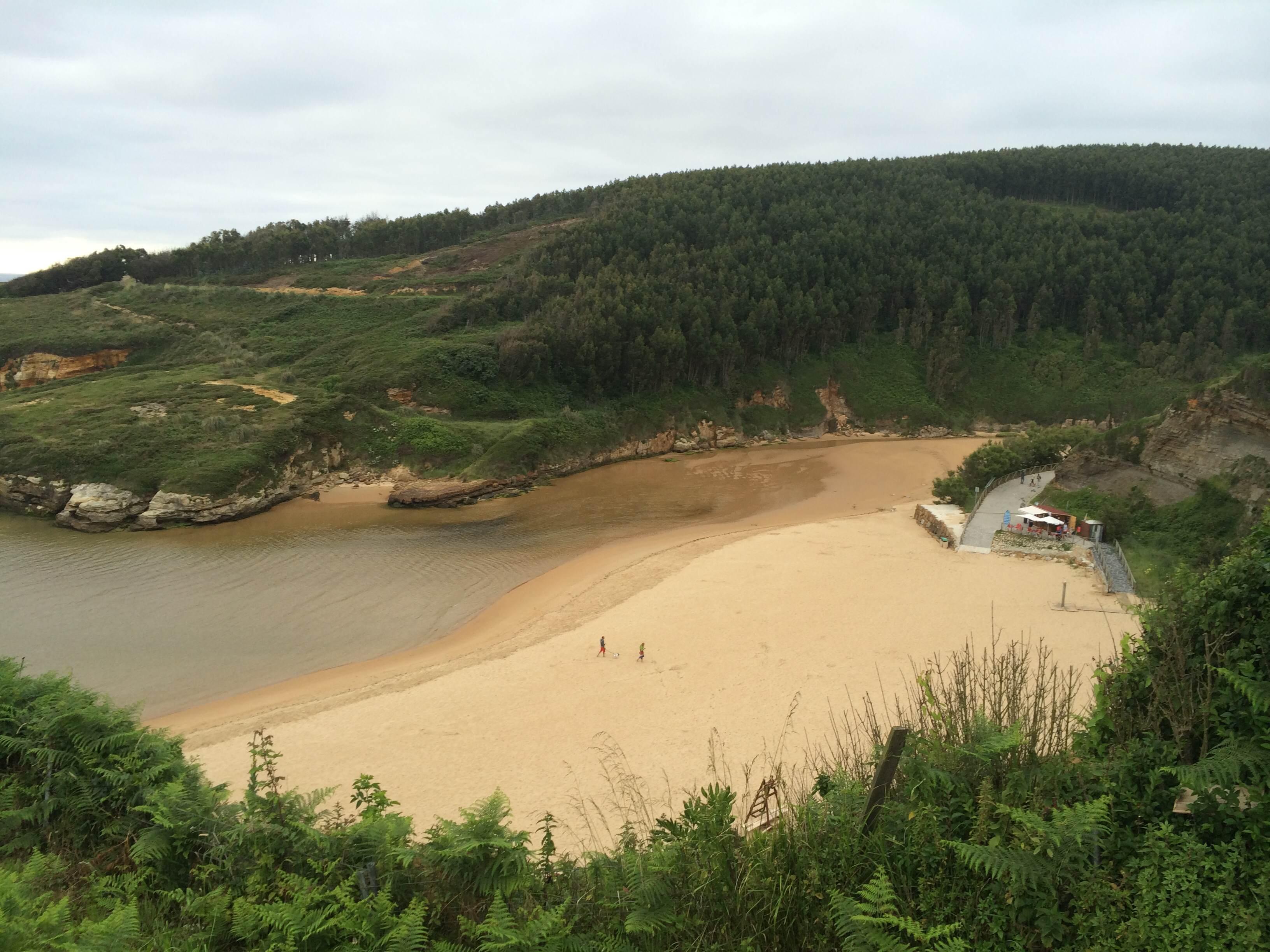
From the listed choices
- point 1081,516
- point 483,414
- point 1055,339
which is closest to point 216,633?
point 483,414

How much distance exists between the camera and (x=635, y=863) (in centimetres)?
576

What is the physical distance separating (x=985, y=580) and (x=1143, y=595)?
450 centimetres

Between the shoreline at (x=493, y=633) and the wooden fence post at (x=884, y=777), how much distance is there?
14.5 meters

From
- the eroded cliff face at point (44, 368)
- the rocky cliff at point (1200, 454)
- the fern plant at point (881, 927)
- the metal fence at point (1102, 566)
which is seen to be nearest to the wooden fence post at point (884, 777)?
the fern plant at point (881, 927)

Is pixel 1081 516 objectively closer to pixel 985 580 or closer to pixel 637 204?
pixel 985 580

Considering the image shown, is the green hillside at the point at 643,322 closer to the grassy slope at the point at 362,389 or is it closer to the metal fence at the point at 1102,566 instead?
the grassy slope at the point at 362,389

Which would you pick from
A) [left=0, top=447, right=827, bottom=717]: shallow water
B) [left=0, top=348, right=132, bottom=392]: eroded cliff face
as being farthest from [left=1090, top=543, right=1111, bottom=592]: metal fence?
[left=0, top=348, right=132, bottom=392]: eroded cliff face

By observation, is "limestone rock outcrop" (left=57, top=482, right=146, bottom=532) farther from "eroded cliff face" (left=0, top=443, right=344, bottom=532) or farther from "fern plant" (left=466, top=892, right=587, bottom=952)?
"fern plant" (left=466, top=892, right=587, bottom=952)

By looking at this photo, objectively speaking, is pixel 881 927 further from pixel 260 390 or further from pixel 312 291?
pixel 312 291

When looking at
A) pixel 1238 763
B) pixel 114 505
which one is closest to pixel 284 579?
pixel 114 505

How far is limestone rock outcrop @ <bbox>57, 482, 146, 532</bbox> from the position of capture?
34688mm

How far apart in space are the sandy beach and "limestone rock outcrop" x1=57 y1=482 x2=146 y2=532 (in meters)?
21.8

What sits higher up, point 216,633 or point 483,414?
point 483,414

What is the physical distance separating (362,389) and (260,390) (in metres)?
6.50
